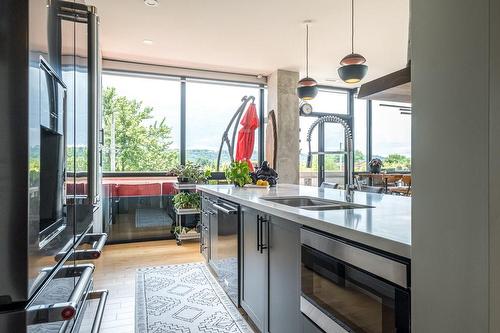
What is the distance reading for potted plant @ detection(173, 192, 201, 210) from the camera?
484 centimetres

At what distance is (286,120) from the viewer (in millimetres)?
5797

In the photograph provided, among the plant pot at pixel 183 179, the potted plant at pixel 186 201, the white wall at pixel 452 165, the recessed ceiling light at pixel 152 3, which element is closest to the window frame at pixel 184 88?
the plant pot at pixel 183 179

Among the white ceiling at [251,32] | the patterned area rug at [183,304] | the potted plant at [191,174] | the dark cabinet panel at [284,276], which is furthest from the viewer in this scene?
the potted plant at [191,174]

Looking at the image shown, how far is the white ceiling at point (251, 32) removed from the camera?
3.56 metres

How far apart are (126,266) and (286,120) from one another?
358 centimetres

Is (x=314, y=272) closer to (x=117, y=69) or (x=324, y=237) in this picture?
(x=324, y=237)

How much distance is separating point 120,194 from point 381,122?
584cm

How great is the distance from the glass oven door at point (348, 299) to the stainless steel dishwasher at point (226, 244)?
1.07 meters

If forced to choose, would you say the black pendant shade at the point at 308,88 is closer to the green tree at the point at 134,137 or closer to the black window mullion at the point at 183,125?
the black window mullion at the point at 183,125

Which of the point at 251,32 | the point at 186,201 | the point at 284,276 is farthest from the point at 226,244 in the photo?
the point at 251,32

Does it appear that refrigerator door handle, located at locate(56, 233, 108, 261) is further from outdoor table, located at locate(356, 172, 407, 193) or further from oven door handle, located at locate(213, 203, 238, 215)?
outdoor table, located at locate(356, 172, 407, 193)

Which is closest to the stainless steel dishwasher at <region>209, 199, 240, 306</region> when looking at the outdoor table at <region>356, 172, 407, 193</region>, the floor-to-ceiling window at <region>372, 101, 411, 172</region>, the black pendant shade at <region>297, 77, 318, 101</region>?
the black pendant shade at <region>297, 77, 318, 101</region>

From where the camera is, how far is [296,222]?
152 centimetres

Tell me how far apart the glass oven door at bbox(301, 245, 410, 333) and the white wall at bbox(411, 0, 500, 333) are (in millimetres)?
118
